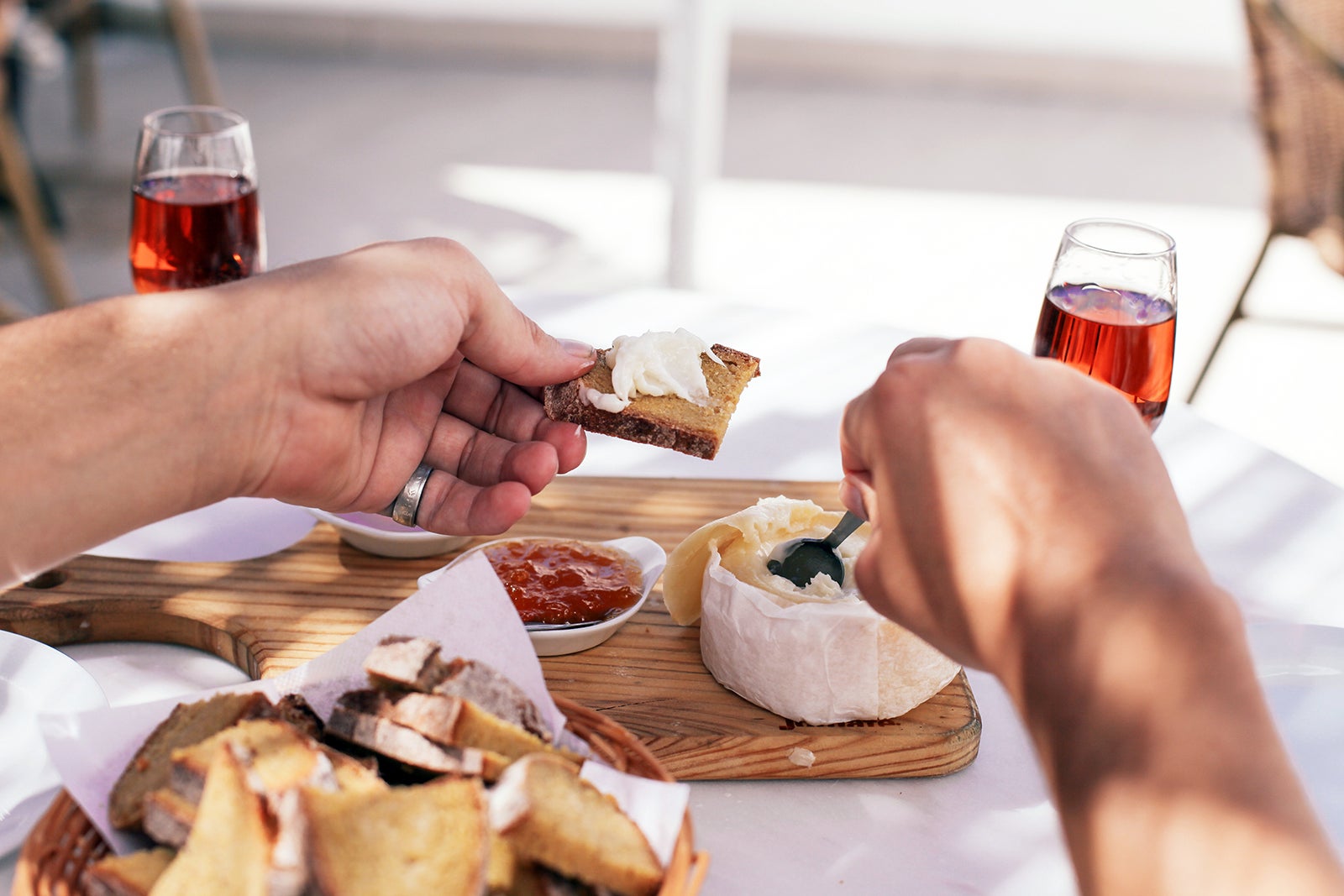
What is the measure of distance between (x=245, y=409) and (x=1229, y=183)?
22.1ft

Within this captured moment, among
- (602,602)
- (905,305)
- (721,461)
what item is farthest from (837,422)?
(905,305)

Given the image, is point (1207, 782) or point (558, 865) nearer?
point (1207, 782)

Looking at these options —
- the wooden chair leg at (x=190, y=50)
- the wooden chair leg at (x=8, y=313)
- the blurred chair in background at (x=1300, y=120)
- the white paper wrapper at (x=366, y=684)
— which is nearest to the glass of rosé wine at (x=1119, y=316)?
the white paper wrapper at (x=366, y=684)

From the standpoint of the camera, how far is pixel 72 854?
1.01 metres

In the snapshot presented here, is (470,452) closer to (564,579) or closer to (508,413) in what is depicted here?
(508,413)

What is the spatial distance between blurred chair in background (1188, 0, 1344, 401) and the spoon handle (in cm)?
225

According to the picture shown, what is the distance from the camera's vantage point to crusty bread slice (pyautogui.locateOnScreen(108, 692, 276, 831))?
40.6 inches

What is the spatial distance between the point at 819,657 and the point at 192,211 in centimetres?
116

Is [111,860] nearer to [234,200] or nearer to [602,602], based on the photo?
[602,602]

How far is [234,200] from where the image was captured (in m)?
1.89

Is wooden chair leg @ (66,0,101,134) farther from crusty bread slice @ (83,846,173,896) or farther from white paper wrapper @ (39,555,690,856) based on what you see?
crusty bread slice @ (83,846,173,896)

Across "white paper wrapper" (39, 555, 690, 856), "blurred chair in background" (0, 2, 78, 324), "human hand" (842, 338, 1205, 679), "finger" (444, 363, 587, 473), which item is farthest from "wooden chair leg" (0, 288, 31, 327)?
"human hand" (842, 338, 1205, 679)

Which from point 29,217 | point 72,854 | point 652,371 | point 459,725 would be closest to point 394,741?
point 459,725

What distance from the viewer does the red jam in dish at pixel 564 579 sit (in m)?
1.55
